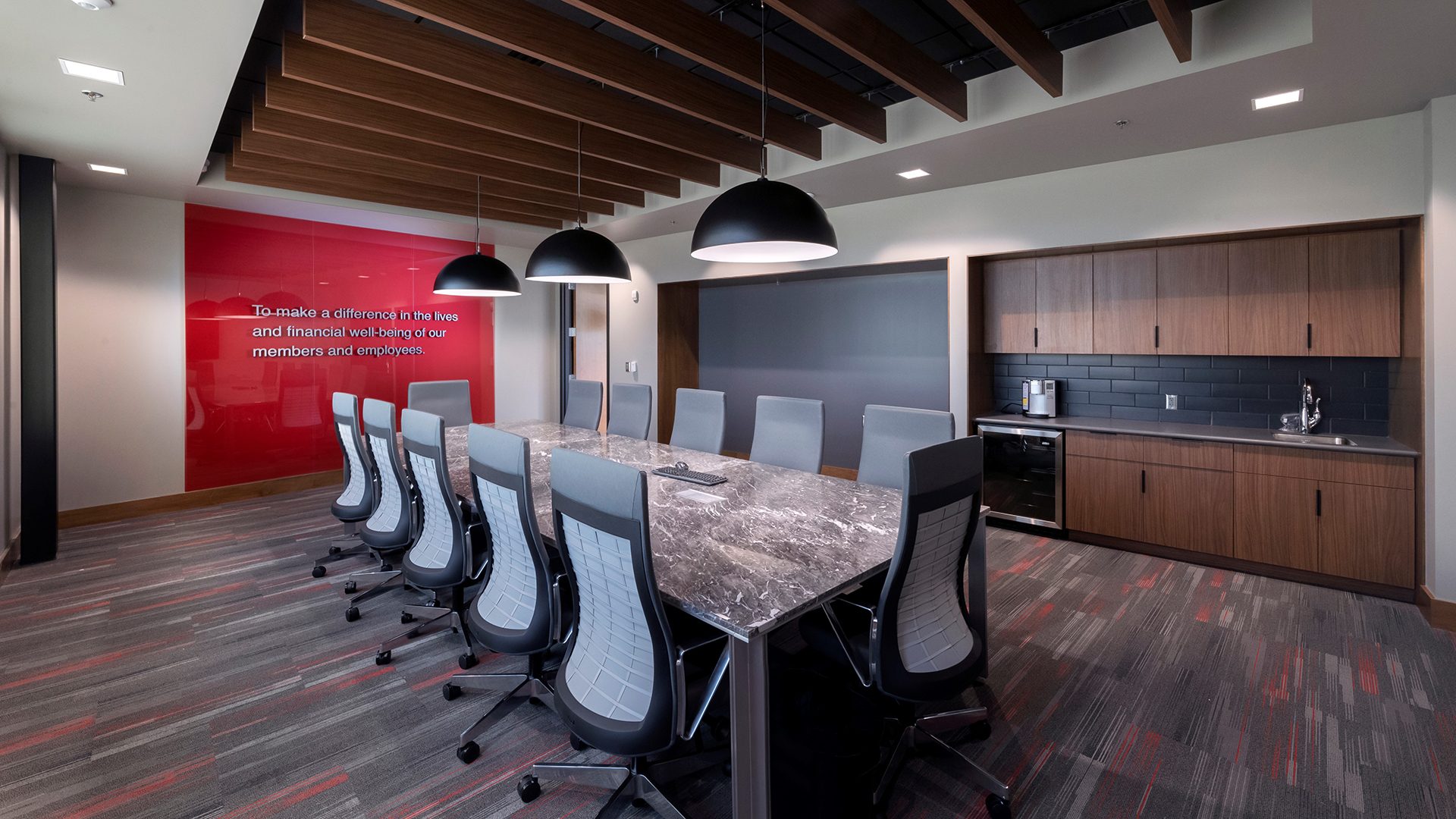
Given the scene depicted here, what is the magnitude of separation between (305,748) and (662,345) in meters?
5.63

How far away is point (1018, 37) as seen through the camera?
2.94 meters

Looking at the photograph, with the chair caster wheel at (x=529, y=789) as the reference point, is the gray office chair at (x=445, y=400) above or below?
above

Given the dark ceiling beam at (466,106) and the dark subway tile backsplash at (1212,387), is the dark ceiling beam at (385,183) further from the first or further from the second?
the dark subway tile backsplash at (1212,387)

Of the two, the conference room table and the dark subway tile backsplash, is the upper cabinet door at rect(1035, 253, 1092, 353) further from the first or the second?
the conference room table

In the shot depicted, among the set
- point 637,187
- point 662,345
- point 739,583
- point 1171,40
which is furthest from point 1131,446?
point 662,345

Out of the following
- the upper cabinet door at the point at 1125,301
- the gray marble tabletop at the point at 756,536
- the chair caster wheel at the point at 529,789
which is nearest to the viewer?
the gray marble tabletop at the point at 756,536

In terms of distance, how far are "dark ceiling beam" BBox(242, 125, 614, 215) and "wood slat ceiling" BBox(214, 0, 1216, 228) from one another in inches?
0.9

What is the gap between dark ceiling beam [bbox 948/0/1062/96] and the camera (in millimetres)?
2678

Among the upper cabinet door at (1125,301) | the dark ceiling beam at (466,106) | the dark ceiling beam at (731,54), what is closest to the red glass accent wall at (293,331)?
the dark ceiling beam at (466,106)

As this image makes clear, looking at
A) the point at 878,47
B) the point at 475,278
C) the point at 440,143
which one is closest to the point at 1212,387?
the point at 878,47

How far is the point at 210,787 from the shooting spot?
7.11ft

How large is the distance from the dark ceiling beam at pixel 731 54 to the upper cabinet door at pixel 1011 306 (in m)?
1.86

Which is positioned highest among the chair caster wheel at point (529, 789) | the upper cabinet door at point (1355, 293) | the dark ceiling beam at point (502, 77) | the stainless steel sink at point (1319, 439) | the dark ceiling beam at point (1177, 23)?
the dark ceiling beam at point (502, 77)

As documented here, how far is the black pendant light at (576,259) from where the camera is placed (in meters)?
3.75
